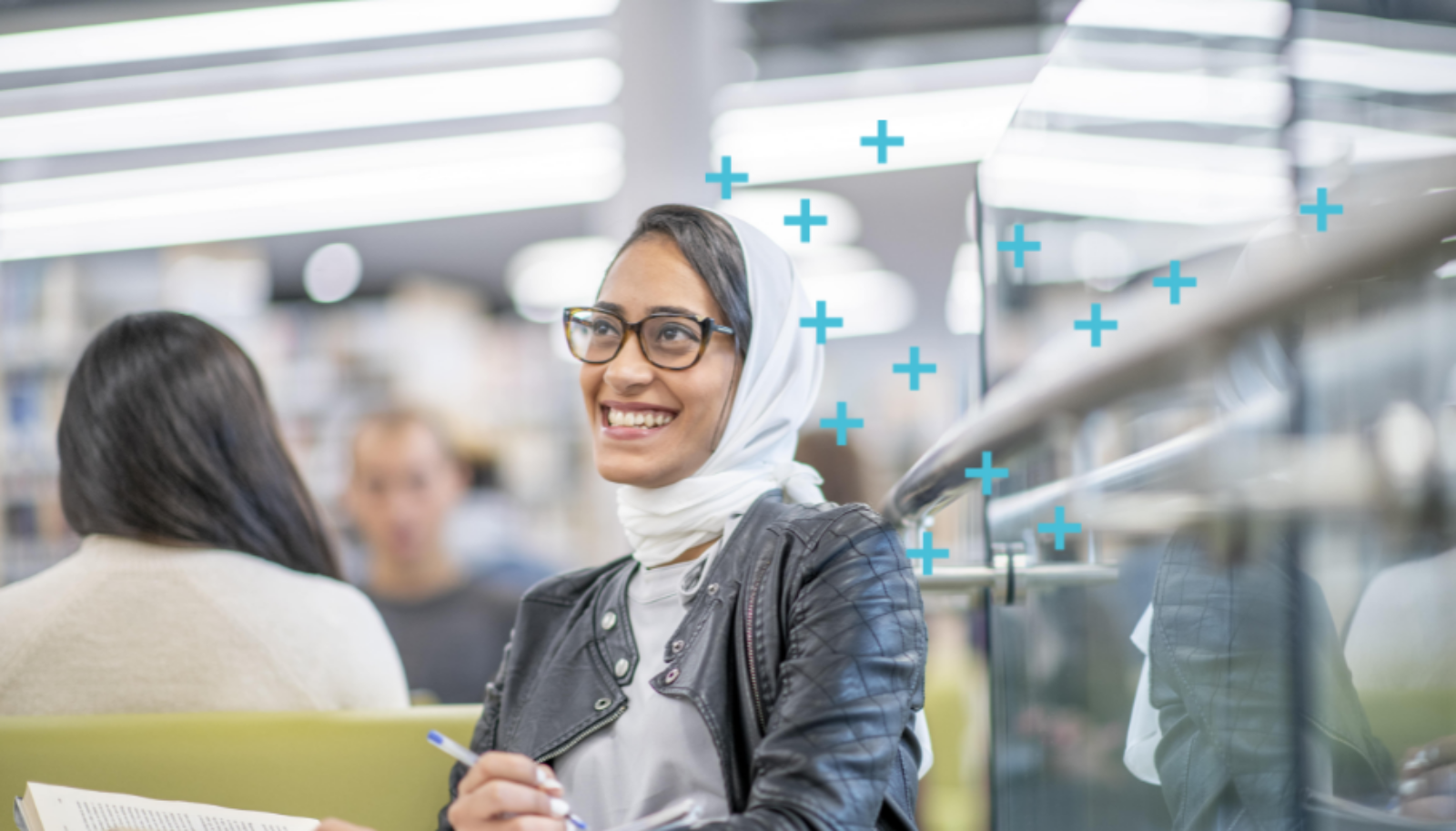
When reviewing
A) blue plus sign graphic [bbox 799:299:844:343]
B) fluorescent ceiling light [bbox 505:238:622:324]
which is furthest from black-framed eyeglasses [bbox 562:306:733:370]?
fluorescent ceiling light [bbox 505:238:622:324]

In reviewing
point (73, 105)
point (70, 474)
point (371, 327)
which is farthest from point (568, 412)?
point (70, 474)

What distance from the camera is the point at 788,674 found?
961 millimetres

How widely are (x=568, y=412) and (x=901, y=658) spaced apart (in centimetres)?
462

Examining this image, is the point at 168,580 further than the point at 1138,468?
Yes

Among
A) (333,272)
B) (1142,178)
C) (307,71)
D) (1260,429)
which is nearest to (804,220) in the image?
(1142,178)

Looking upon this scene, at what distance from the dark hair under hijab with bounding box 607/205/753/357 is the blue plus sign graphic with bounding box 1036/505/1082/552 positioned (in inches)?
14.3

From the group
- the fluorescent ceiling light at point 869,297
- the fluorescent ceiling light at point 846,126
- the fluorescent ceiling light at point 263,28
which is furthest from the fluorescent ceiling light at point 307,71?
the fluorescent ceiling light at point 869,297

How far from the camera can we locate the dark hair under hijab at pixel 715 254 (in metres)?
1.18

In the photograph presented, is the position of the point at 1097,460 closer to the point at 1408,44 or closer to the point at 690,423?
the point at 690,423

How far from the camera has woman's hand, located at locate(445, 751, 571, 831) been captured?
886 millimetres

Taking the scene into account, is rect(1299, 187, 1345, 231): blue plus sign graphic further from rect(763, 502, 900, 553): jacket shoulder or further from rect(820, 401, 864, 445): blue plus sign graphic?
rect(820, 401, 864, 445): blue plus sign graphic

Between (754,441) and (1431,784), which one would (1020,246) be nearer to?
(754,441)

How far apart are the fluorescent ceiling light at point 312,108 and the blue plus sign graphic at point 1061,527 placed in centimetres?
334

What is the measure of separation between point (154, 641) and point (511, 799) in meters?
0.96
